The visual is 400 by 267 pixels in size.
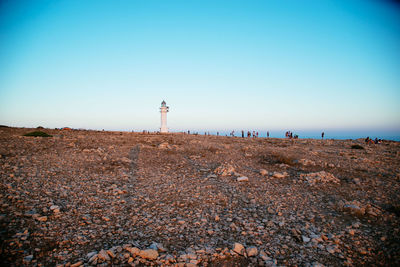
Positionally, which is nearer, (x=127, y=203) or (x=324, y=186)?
(x=127, y=203)

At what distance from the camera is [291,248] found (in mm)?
5043

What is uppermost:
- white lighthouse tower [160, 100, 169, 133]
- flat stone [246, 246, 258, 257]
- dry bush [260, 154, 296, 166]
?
white lighthouse tower [160, 100, 169, 133]

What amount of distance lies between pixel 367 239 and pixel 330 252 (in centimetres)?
152

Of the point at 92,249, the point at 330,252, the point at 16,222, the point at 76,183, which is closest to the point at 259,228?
the point at 330,252

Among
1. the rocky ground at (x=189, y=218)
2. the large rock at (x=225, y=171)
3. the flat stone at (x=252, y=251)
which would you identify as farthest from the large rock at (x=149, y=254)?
the large rock at (x=225, y=171)

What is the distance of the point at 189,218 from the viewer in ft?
20.8

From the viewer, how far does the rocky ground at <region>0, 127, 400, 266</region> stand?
15.0 feet

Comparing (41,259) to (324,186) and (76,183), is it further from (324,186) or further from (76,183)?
(324,186)

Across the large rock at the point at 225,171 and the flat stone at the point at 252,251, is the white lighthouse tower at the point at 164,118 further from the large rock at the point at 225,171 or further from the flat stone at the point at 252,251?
the flat stone at the point at 252,251

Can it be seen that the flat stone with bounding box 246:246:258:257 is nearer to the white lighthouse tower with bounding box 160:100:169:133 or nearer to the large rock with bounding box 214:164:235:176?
the large rock with bounding box 214:164:235:176

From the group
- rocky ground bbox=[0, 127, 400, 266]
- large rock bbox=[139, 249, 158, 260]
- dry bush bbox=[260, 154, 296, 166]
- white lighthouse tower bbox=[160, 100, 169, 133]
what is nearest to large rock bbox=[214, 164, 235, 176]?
rocky ground bbox=[0, 127, 400, 266]

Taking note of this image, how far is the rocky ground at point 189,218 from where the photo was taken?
4.58 m

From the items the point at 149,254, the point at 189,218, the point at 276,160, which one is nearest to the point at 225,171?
the point at 189,218

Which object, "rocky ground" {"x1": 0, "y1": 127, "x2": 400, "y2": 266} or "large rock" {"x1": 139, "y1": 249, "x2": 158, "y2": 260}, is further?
Answer: "rocky ground" {"x1": 0, "y1": 127, "x2": 400, "y2": 266}
